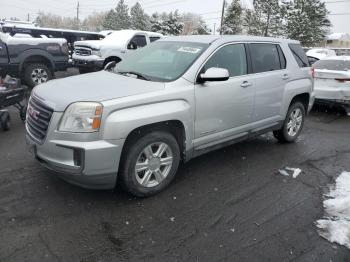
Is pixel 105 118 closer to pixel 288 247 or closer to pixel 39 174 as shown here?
pixel 39 174

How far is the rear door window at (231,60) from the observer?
446cm

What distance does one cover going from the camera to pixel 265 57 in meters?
5.33

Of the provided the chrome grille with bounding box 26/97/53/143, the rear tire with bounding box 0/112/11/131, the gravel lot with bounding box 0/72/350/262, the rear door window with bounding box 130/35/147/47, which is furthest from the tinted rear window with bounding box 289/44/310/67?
the rear door window with bounding box 130/35/147/47

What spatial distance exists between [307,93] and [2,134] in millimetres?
5473

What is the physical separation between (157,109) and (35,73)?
772cm

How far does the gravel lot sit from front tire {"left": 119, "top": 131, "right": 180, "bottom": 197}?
155mm

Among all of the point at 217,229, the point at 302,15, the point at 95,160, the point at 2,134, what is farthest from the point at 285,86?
the point at 302,15

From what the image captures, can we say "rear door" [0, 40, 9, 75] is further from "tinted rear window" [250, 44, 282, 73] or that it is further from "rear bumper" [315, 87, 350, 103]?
"rear bumper" [315, 87, 350, 103]

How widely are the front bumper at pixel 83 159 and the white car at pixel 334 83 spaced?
275 inches

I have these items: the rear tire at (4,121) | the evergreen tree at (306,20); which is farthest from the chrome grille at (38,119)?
the evergreen tree at (306,20)

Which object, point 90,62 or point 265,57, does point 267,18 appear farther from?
point 265,57

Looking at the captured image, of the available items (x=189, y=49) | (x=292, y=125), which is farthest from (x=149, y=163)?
(x=292, y=125)

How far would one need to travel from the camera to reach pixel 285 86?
18.2 feet

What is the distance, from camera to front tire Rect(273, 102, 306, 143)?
599 centimetres
